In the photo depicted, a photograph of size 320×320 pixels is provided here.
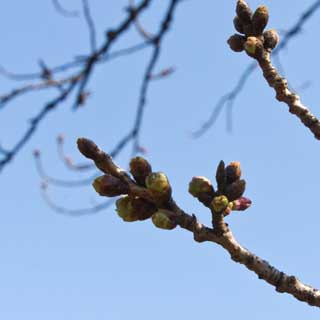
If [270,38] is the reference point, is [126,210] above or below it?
below

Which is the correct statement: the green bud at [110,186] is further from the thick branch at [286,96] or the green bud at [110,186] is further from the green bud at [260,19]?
→ the green bud at [260,19]

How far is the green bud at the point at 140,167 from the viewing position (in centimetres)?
236

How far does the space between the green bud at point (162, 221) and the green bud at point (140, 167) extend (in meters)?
0.15

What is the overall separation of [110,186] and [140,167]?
0.43ft

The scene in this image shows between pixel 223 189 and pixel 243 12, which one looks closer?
pixel 223 189

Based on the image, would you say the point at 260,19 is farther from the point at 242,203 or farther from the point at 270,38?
the point at 242,203

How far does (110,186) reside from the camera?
2.31 meters

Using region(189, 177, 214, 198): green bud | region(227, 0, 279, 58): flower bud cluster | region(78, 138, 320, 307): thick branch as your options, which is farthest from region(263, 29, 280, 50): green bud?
region(78, 138, 320, 307): thick branch

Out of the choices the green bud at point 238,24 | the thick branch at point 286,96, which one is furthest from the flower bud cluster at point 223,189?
the green bud at point 238,24

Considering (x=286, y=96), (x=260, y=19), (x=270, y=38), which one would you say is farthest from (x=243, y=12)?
(x=286, y=96)

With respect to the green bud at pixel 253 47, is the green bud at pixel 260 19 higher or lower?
higher

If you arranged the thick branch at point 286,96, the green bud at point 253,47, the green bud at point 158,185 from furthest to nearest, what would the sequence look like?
the green bud at point 253,47 < the thick branch at point 286,96 < the green bud at point 158,185

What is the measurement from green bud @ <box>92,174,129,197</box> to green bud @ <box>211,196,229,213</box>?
31 centimetres

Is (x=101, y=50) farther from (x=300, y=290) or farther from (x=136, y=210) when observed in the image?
(x=300, y=290)
